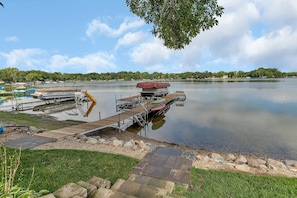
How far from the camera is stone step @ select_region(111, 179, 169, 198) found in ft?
10.3

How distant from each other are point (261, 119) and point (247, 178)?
12702mm

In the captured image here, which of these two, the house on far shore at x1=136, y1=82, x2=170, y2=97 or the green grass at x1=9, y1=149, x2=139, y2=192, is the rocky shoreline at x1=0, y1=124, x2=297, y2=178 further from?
the house on far shore at x1=136, y1=82, x2=170, y2=97

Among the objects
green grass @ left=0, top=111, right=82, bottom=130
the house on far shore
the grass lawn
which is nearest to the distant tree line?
the house on far shore

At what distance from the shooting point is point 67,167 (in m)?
4.50

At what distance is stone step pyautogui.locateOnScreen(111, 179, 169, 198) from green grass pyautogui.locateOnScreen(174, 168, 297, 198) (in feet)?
1.67

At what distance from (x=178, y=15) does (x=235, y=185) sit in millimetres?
4862

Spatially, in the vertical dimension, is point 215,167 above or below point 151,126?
above

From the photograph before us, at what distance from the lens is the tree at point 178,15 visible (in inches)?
211

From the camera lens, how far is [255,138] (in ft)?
34.1

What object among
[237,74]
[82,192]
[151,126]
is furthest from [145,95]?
[237,74]

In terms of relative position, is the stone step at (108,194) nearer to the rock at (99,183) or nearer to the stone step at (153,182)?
the rock at (99,183)

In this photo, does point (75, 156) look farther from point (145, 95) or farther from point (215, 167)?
point (145, 95)

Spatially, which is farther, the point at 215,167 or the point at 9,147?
the point at 9,147

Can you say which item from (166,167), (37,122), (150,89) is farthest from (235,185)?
(150,89)
